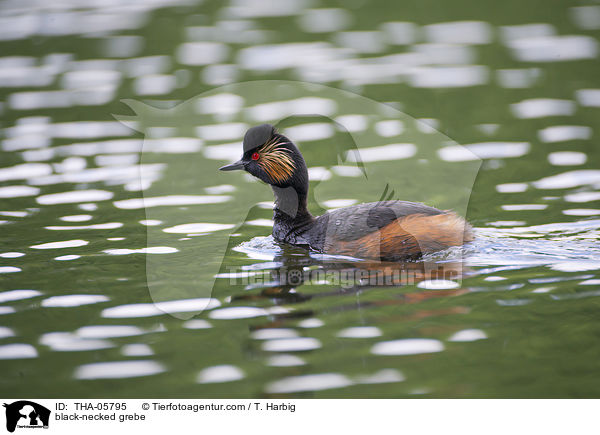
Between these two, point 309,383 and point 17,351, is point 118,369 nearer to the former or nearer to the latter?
point 17,351

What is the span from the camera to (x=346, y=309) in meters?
6.47

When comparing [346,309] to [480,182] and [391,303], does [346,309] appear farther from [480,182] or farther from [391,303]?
[480,182]

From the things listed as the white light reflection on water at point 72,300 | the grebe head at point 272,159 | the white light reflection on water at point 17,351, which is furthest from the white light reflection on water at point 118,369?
the grebe head at point 272,159

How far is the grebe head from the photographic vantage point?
27.9 feet

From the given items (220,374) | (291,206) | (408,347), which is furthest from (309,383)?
(291,206)

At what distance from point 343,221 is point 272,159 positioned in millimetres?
1050

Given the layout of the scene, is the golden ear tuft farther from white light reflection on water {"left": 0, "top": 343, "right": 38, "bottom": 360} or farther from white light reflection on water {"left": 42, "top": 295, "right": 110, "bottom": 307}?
white light reflection on water {"left": 0, "top": 343, "right": 38, "bottom": 360}

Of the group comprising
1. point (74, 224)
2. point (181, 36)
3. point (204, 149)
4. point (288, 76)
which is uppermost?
point (181, 36)

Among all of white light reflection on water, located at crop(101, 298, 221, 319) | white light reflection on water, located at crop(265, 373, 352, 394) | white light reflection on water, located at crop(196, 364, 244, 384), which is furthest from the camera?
white light reflection on water, located at crop(101, 298, 221, 319)

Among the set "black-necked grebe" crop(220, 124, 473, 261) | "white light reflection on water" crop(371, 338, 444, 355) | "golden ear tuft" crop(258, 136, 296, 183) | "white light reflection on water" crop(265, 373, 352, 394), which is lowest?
"white light reflection on water" crop(265, 373, 352, 394)

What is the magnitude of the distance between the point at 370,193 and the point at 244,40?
7.16m

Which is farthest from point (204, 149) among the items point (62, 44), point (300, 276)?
point (62, 44)

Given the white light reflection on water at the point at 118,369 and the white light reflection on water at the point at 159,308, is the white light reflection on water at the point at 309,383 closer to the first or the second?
the white light reflection on water at the point at 118,369

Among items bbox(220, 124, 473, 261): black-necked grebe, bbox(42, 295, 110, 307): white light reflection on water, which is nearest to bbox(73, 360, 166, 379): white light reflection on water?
bbox(42, 295, 110, 307): white light reflection on water
